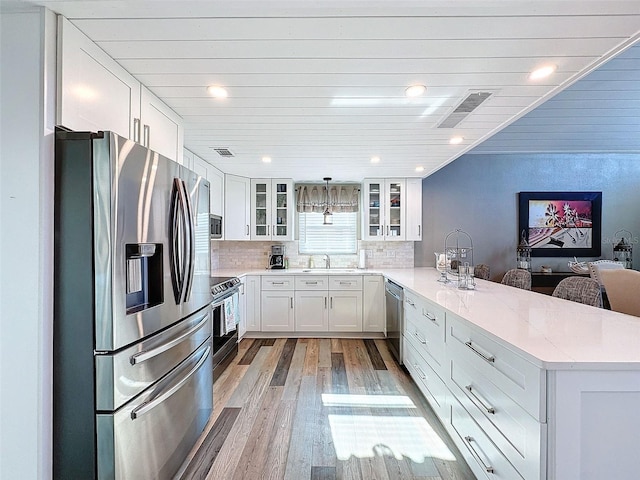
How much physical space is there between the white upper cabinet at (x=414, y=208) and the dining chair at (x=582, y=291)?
237 cm

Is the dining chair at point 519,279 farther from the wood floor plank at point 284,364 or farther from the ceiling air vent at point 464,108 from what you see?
the wood floor plank at point 284,364

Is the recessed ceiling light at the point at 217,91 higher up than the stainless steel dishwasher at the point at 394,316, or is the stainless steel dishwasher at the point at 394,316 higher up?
the recessed ceiling light at the point at 217,91

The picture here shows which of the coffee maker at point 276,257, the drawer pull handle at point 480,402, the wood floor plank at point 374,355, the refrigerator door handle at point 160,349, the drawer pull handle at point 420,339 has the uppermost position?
the coffee maker at point 276,257

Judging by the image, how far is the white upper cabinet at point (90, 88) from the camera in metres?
1.38

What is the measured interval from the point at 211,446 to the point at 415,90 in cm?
250

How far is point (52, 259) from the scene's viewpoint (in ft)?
4.32

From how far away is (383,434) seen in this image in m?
2.26

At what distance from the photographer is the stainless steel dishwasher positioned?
3420 mm

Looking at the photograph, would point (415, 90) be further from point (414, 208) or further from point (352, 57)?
point (414, 208)

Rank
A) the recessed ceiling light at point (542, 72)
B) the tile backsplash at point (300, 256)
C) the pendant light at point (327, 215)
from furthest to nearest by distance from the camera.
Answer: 1. the tile backsplash at point (300, 256)
2. the pendant light at point (327, 215)
3. the recessed ceiling light at point (542, 72)

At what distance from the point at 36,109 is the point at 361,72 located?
145cm

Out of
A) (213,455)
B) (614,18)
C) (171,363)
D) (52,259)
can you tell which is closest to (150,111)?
(52,259)

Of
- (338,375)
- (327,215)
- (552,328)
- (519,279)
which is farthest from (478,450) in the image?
(327,215)

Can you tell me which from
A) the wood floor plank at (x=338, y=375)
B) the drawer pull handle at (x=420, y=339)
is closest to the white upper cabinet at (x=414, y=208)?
the wood floor plank at (x=338, y=375)
